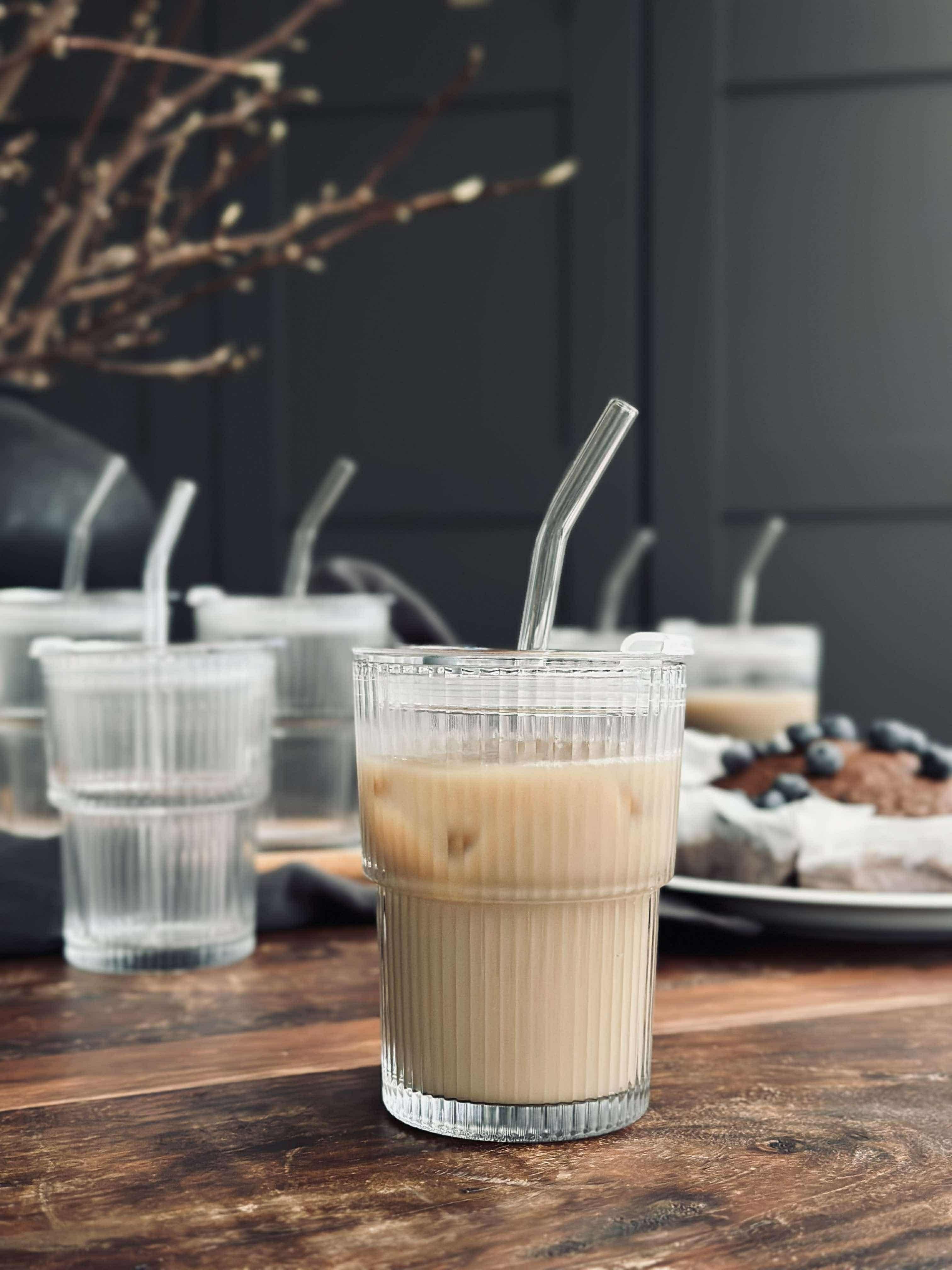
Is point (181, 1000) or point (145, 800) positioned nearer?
point (181, 1000)

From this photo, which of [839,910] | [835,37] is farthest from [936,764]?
[835,37]

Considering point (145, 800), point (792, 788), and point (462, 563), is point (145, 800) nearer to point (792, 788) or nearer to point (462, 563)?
point (792, 788)

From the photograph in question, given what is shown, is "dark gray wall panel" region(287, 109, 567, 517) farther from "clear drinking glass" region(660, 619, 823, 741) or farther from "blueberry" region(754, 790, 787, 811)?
"blueberry" region(754, 790, 787, 811)

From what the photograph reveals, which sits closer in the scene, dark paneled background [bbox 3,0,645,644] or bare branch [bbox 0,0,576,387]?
bare branch [bbox 0,0,576,387]

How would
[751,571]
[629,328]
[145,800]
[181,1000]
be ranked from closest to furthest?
[181,1000] → [145,800] → [751,571] → [629,328]

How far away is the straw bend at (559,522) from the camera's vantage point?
2.27 ft

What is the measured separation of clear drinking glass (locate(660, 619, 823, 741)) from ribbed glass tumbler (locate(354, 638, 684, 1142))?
1131 mm

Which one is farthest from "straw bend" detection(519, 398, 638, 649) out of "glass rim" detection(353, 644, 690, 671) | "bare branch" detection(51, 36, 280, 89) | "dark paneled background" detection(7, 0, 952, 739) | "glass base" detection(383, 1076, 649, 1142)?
"dark paneled background" detection(7, 0, 952, 739)

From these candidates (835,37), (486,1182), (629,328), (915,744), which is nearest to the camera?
Answer: (486,1182)

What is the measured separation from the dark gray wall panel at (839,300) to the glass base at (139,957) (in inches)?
104

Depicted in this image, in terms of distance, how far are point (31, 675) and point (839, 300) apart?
2600 mm

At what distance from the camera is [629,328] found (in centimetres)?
345

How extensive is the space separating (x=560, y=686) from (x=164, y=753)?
0.42 m

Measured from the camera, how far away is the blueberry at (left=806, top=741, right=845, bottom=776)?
3.89 feet
